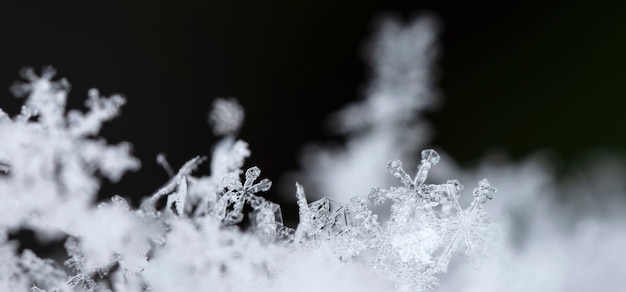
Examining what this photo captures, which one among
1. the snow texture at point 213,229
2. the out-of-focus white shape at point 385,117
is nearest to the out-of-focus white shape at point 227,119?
the snow texture at point 213,229

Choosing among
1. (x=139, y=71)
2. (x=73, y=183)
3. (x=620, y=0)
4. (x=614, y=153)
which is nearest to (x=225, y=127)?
(x=73, y=183)

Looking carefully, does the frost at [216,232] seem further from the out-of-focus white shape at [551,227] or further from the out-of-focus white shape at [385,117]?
the out-of-focus white shape at [385,117]

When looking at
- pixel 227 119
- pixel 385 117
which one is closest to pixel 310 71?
pixel 385 117

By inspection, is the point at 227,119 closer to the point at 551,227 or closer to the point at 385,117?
the point at 551,227

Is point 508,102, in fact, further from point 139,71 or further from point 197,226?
point 197,226

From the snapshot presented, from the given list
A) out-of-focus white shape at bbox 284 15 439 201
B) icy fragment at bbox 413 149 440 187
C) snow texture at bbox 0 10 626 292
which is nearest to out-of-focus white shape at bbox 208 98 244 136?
snow texture at bbox 0 10 626 292
